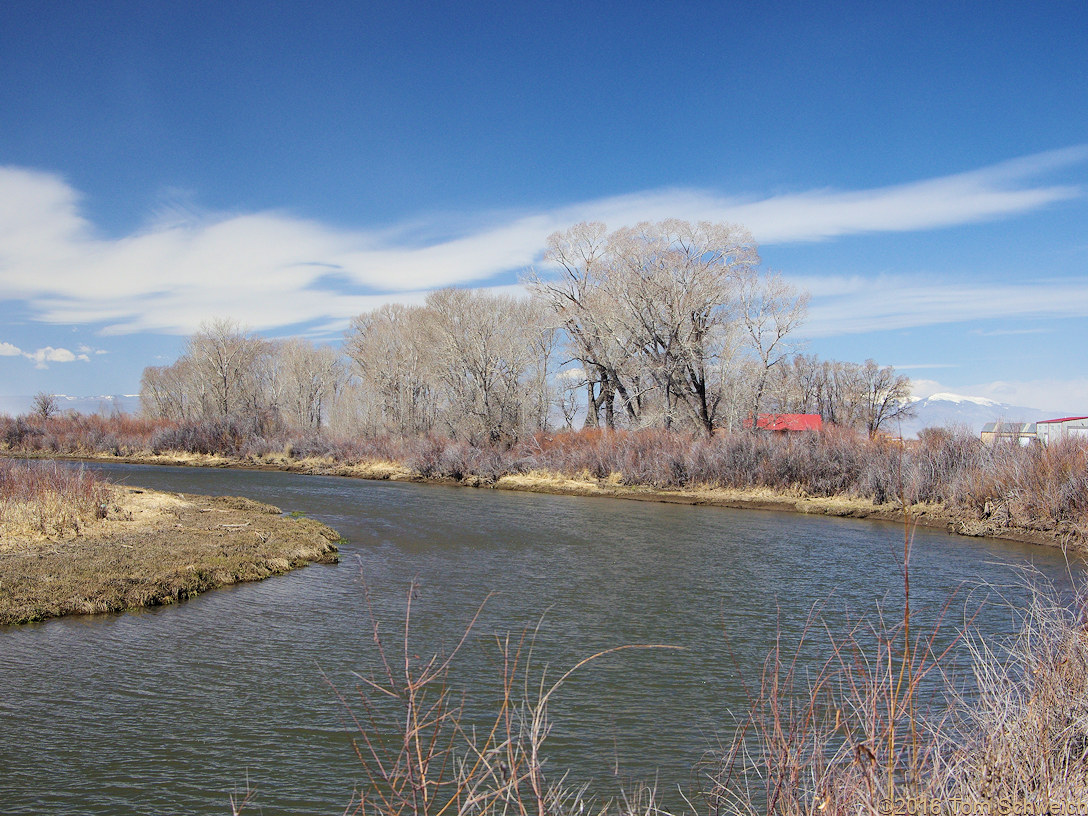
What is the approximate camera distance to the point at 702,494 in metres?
32.3

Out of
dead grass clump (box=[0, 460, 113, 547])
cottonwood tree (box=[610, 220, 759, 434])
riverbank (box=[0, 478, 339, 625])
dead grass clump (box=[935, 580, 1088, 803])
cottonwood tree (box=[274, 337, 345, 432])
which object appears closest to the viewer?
dead grass clump (box=[935, 580, 1088, 803])

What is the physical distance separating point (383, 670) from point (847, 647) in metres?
6.16

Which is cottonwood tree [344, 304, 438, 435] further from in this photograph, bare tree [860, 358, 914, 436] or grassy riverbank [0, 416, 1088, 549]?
bare tree [860, 358, 914, 436]

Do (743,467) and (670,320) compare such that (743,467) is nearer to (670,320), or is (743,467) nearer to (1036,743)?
(670,320)

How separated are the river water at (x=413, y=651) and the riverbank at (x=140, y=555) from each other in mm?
448

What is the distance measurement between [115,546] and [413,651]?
7988 mm

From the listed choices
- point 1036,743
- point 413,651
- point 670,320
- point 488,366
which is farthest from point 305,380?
point 1036,743

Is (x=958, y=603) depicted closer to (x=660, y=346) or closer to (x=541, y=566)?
(x=541, y=566)

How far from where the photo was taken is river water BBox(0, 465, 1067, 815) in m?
6.47

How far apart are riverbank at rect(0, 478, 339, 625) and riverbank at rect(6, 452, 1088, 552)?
12351 mm

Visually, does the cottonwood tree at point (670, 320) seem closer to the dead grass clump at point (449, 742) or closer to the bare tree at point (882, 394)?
the dead grass clump at point (449, 742)

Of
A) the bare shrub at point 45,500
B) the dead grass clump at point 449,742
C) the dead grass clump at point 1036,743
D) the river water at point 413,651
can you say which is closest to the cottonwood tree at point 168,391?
the bare shrub at point 45,500

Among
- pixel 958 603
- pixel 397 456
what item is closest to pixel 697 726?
pixel 958 603

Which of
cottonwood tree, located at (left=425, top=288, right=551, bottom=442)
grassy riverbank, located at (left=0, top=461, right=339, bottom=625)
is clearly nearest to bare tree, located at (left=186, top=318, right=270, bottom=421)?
cottonwood tree, located at (left=425, top=288, right=551, bottom=442)
